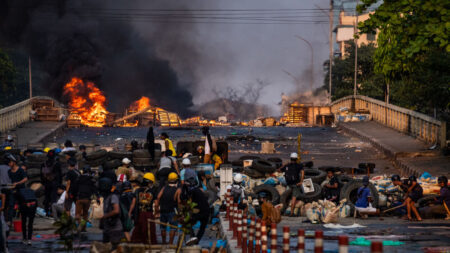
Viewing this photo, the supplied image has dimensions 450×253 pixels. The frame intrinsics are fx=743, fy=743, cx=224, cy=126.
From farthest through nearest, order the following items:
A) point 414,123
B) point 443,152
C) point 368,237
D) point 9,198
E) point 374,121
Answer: point 374,121, point 414,123, point 443,152, point 9,198, point 368,237

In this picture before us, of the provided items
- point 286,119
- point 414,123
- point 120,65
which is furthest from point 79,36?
point 414,123

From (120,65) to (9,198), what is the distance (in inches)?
2951

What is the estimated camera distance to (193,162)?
24500mm

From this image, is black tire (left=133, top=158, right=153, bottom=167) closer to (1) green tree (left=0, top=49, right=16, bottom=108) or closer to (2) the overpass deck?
(2) the overpass deck

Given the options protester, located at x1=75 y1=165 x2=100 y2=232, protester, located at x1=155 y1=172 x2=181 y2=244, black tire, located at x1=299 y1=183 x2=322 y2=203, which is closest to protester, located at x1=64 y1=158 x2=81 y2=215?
protester, located at x1=75 y1=165 x2=100 y2=232

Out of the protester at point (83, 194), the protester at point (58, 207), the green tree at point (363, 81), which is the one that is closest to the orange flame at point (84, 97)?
the green tree at point (363, 81)

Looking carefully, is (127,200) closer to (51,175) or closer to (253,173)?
(51,175)

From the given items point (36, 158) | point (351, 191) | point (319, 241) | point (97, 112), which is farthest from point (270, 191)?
point (97, 112)

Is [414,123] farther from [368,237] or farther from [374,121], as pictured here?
[368,237]

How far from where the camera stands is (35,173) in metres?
23.0

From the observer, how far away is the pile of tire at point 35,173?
2152cm

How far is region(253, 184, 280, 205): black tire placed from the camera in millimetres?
20656

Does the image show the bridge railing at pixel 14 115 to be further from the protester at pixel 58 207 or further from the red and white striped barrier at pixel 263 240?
the red and white striped barrier at pixel 263 240

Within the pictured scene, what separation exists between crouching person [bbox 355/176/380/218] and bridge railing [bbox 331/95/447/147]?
13.7 metres
